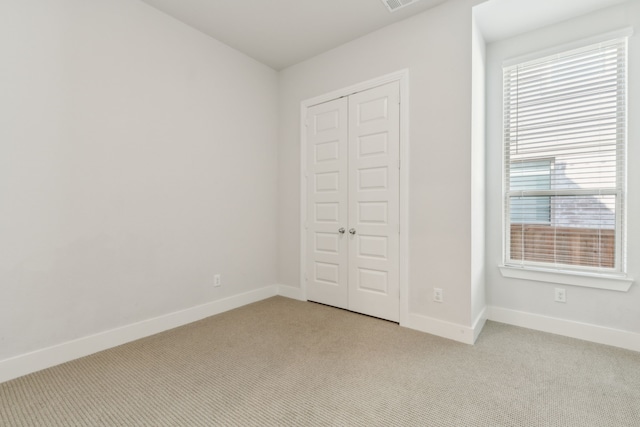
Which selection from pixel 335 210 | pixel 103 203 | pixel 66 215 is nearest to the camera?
pixel 66 215

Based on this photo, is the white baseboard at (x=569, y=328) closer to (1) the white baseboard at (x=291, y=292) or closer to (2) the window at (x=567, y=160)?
(2) the window at (x=567, y=160)

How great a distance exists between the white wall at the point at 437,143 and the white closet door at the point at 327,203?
0.63 metres

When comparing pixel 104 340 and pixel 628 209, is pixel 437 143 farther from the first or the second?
pixel 104 340

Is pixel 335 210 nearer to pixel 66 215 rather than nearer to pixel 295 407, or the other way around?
pixel 295 407

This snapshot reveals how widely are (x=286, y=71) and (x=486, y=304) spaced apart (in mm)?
3637

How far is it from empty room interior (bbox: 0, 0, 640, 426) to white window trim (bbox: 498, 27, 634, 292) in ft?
0.06

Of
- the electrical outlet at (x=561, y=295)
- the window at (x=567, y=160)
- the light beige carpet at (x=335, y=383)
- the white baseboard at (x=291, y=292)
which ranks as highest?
the window at (x=567, y=160)

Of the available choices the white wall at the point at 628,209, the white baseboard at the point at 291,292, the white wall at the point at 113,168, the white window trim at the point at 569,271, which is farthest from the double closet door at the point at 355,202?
the white window trim at the point at 569,271

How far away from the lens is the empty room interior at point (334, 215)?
189 cm

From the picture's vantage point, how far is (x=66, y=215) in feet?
7.21

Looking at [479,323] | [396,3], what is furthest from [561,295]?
[396,3]

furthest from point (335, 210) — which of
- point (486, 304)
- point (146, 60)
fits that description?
point (146, 60)

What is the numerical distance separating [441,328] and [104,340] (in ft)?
9.31

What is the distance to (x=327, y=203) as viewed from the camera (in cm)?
347
